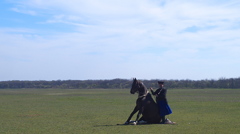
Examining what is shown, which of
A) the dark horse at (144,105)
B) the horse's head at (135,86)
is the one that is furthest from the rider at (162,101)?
the horse's head at (135,86)

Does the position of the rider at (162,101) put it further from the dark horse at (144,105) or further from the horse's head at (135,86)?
the horse's head at (135,86)

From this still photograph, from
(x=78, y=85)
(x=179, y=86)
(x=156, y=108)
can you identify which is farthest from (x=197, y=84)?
(x=156, y=108)

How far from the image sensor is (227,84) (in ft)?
330

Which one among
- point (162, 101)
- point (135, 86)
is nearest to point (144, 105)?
point (162, 101)

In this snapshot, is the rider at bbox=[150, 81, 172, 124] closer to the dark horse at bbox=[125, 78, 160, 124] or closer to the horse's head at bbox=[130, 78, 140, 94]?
the dark horse at bbox=[125, 78, 160, 124]

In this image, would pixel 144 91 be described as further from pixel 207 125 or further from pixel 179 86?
pixel 179 86

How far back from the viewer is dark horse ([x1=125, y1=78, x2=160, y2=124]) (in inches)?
603

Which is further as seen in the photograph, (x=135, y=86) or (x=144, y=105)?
(x=144, y=105)

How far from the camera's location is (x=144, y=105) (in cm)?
1541

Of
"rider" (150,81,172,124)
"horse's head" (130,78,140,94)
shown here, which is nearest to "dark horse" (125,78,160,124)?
"horse's head" (130,78,140,94)

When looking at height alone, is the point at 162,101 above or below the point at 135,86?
below

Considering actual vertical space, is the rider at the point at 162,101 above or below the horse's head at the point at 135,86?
below

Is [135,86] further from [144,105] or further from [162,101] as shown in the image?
[162,101]

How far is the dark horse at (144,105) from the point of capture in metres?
15.3
